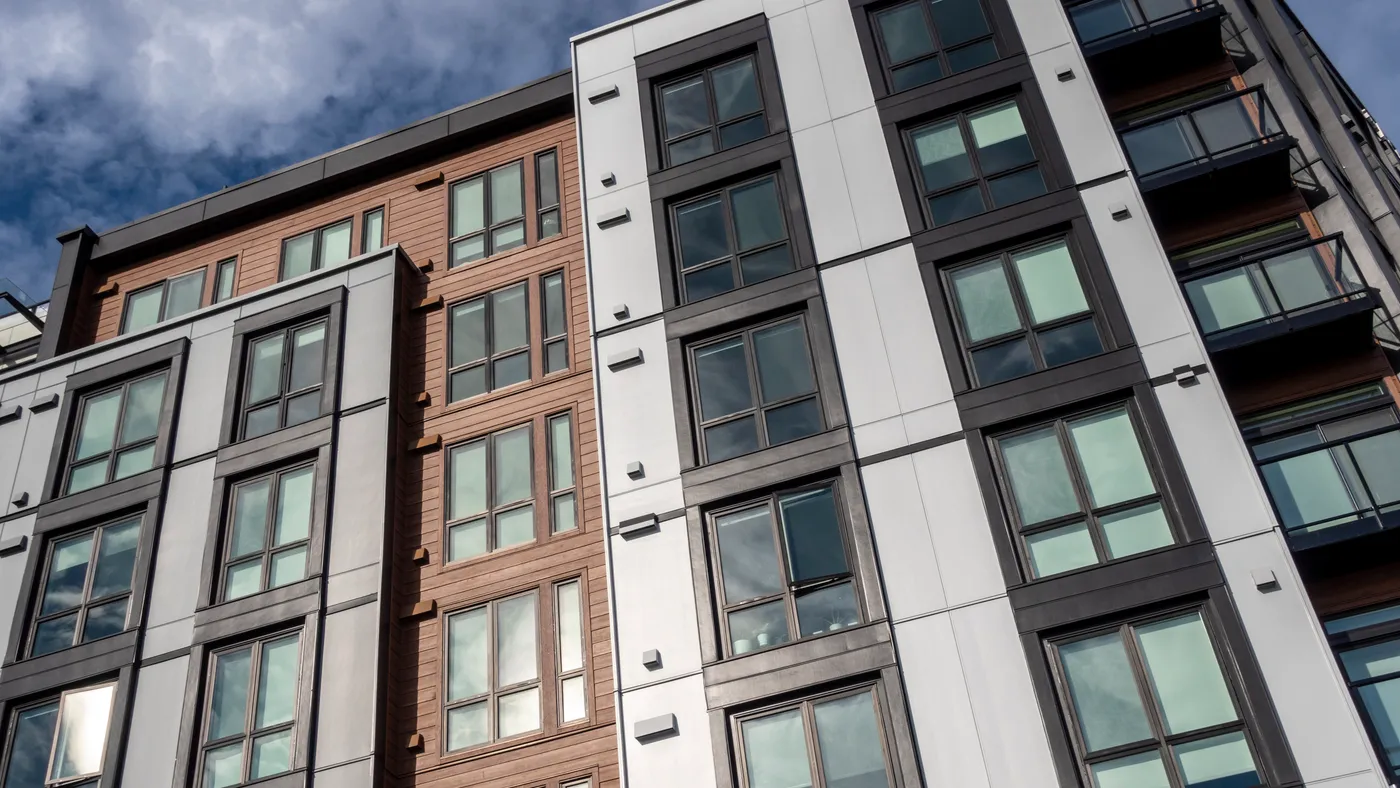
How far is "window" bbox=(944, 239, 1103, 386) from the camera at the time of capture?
64.2ft

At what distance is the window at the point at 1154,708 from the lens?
15.6m

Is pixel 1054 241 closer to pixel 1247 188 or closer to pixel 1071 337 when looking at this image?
pixel 1071 337

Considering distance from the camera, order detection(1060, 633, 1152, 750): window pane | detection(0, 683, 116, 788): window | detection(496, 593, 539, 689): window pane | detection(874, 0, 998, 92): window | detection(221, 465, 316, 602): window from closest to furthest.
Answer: detection(1060, 633, 1152, 750): window pane
detection(496, 593, 539, 689): window pane
detection(0, 683, 116, 788): window
detection(221, 465, 316, 602): window
detection(874, 0, 998, 92): window

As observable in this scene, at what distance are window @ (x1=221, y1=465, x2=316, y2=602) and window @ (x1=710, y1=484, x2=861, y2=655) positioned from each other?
7458 mm

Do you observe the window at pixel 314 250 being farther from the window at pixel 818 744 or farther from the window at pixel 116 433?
the window at pixel 818 744

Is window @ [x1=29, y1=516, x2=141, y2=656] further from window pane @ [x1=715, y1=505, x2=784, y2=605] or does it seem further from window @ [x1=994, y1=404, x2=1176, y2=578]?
window @ [x1=994, y1=404, x2=1176, y2=578]

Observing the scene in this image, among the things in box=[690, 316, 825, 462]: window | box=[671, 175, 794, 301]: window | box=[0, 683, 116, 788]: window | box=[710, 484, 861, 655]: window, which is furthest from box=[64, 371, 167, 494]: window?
box=[710, 484, 861, 655]: window

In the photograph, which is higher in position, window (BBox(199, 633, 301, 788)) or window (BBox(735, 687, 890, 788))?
window (BBox(199, 633, 301, 788))

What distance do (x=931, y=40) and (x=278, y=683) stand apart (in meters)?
15.7

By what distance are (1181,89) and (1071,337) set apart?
26.3ft

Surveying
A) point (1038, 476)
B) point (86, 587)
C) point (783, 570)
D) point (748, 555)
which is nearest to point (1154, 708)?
point (1038, 476)

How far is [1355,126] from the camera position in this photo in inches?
1143

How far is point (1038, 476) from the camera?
18516 millimetres

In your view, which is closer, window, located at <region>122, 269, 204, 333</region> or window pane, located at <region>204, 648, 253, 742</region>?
window pane, located at <region>204, 648, 253, 742</region>
